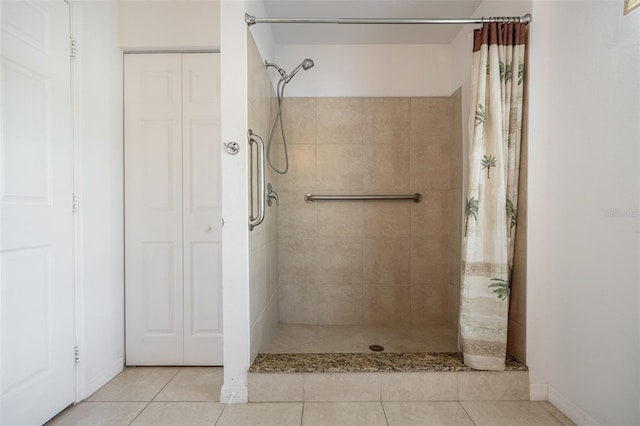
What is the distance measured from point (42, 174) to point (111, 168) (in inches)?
16.7

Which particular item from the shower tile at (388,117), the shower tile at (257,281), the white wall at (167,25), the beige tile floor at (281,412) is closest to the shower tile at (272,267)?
the shower tile at (257,281)

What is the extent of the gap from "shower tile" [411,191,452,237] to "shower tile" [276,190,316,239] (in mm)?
829

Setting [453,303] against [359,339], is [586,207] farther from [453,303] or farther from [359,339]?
[359,339]

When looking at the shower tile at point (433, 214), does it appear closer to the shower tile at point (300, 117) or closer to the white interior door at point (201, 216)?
the shower tile at point (300, 117)

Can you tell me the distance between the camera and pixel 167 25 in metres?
1.86

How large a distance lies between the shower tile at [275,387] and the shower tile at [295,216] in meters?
1.15

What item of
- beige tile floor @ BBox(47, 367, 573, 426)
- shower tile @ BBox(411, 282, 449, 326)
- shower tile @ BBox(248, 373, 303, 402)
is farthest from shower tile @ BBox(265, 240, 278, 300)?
shower tile @ BBox(411, 282, 449, 326)

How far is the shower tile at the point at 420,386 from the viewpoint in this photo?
1.55m

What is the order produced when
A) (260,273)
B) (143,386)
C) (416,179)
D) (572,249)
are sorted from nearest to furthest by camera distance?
1. (572,249)
2. (143,386)
3. (260,273)
4. (416,179)

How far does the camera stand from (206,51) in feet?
6.25

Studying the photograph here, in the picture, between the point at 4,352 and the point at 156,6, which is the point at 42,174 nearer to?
the point at 4,352

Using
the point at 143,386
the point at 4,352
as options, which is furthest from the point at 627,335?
the point at 4,352

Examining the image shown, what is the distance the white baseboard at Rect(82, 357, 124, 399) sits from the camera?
1.63 metres

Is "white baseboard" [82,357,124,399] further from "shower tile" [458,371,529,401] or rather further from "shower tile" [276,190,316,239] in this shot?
"shower tile" [458,371,529,401]
